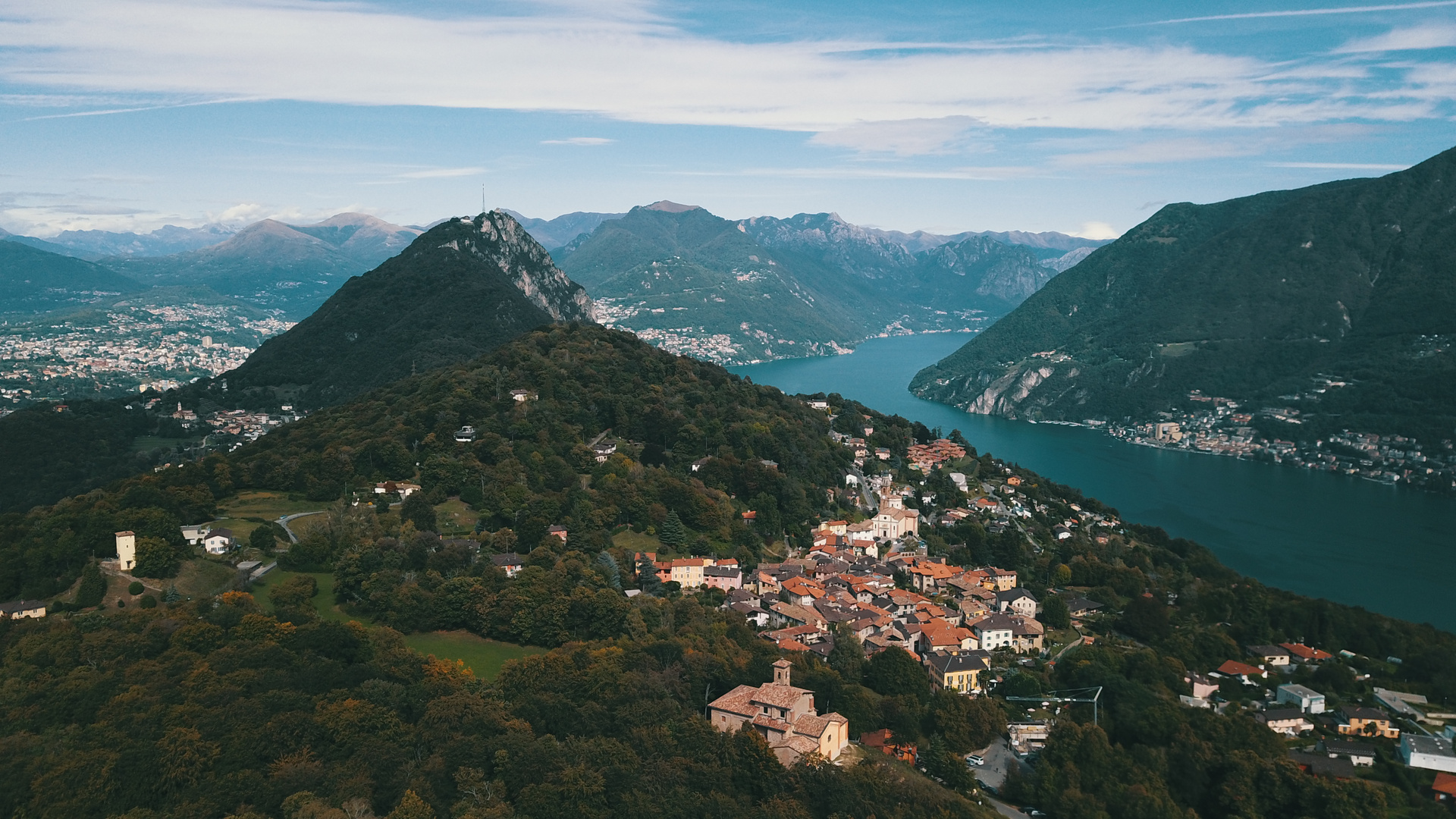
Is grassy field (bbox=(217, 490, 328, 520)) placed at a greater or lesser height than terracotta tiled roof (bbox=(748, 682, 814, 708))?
greater

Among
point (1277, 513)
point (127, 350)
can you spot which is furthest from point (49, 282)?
point (1277, 513)

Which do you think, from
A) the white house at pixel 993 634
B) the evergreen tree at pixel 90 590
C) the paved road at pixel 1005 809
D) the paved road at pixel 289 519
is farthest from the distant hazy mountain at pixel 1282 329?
the evergreen tree at pixel 90 590

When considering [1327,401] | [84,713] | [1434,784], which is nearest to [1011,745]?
[1434,784]

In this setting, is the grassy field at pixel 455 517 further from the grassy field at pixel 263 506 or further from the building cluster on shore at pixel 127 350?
the building cluster on shore at pixel 127 350

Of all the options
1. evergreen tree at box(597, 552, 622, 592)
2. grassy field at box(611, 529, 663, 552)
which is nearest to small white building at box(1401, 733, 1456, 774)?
evergreen tree at box(597, 552, 622, 592)

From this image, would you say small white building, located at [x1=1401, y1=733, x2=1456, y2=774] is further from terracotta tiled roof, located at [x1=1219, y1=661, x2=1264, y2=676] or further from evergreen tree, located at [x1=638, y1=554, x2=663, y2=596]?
evergreen tree, located at [x1=638, y1=554, x2=663, y2=596]
